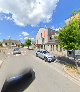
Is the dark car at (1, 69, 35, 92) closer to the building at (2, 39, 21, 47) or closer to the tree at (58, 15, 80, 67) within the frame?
the tree at (58, 15, 80, 67)

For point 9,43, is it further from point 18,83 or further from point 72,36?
point 18,83

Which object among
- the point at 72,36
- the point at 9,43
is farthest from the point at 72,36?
the point at 9,43

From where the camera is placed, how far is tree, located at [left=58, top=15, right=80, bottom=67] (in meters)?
16.3

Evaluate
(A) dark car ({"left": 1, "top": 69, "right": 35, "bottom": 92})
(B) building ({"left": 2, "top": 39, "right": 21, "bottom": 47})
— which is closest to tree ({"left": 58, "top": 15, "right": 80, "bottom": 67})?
(A) dark car ({"left": 1, "top": 69, "right": 35, "bottom": 92})

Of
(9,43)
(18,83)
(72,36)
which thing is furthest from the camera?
(9,43)

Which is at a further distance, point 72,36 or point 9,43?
point 9,43

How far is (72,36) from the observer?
16.8 metres

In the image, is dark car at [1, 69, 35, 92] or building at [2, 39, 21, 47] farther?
building at [2, 39, 21, 47]

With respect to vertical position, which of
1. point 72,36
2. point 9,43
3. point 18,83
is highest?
point 9,43

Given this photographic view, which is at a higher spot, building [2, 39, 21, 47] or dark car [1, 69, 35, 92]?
building [2, 39, 21, 47]

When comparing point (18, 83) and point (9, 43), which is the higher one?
point (9, 43)

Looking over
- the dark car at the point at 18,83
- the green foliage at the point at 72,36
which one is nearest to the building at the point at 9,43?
the green foliage at the point at 72,36

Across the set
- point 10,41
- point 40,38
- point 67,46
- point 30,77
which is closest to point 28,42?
point 40,38

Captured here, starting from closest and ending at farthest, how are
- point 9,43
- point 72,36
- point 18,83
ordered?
point 18,83 → point 72,36 → point 9,43
